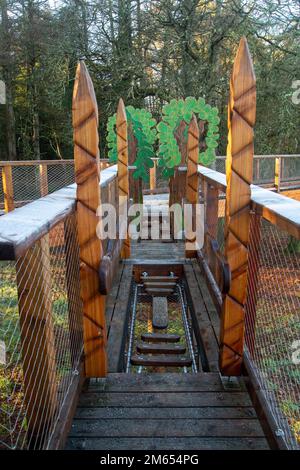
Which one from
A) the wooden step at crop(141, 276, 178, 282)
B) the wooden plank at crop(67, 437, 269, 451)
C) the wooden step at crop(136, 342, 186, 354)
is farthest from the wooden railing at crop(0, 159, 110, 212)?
the wooden plank at crop(67, 437, 269, 451)

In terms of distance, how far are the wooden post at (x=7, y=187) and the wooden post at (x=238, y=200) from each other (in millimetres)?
6673

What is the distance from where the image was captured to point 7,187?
8.12 meters

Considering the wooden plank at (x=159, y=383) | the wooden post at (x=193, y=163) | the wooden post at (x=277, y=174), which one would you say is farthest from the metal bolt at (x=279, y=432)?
the wooden post at (x=277, y=174)

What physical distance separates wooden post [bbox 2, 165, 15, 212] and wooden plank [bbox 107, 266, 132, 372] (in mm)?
4485

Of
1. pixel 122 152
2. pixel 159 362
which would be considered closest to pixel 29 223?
pixel 159 362

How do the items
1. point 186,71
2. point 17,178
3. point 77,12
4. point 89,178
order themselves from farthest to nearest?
point 77,12 → point 186,71 → point 17,178 → point 89,178

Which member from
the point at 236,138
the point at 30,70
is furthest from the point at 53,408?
the point at 30,70

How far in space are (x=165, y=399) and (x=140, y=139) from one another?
4.59 metres

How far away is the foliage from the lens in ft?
19.6

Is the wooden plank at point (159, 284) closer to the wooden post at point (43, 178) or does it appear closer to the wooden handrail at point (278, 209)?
the wooden handrail at point (278, 209)
